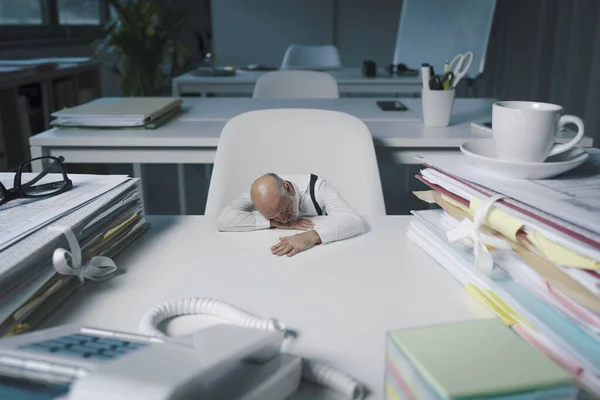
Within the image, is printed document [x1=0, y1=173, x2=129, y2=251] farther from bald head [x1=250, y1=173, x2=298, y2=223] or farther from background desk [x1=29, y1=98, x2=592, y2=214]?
background desk [x1=29, y1=98, x2=592, y2=214]

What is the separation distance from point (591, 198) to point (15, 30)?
3.95 metres

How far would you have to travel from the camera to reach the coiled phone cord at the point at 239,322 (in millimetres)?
458

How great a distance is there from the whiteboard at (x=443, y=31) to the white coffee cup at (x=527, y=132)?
2656mm

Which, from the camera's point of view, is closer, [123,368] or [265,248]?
[123,368]

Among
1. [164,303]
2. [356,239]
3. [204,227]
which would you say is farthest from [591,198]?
[204,227]

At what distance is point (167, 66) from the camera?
503 centimetres

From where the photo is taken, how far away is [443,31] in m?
3.57

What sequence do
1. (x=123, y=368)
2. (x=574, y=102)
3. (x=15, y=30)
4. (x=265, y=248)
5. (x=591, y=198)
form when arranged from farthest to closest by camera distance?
(x=15, y=30), (x=574, y=102), (x=265, y=248), (x=591, y=198), (x=123, y=368)

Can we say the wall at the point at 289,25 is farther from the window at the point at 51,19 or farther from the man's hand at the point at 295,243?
the man's hand at the point at 295,243

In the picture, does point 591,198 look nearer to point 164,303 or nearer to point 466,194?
point 466,194

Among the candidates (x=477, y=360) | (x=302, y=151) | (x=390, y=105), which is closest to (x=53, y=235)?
(x=477, y=360)

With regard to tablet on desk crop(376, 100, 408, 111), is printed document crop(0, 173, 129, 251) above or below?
above

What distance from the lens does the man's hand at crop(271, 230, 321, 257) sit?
770 mm

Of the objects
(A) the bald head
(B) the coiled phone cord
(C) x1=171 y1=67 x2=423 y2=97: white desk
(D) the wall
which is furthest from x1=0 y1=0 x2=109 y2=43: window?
(B) the coiled phone cord
